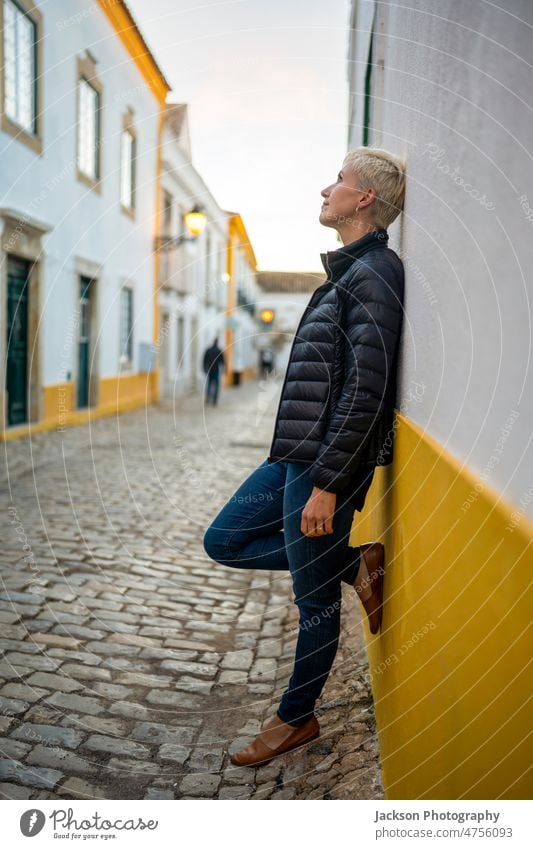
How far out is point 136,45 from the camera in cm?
1506

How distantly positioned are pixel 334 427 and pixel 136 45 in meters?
15.4

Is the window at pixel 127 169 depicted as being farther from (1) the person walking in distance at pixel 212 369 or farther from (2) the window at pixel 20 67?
(2) the window at pixel 20 67

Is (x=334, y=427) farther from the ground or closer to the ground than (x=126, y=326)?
closer to the ground

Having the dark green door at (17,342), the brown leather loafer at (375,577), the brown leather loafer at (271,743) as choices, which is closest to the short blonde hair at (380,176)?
the brown leather loafer at (375,577)

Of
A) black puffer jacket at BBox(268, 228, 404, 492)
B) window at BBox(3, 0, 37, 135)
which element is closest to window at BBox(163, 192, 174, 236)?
window at BBox(3, 0, 37, 135)

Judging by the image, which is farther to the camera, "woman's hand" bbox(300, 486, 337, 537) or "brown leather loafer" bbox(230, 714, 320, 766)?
"brown leather loafer" bbox(230, 714, 320, 766)

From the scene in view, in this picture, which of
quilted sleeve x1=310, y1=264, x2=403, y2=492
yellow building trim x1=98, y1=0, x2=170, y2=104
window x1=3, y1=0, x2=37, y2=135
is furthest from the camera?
yellow building trim x1=98, y1=0, x2=170, y2=104

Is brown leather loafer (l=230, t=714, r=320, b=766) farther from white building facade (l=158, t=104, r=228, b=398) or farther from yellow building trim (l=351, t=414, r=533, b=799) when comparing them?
white building facade (l=158, t=104, r=228, b=398)

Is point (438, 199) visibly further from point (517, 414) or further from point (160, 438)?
point (160, 438)

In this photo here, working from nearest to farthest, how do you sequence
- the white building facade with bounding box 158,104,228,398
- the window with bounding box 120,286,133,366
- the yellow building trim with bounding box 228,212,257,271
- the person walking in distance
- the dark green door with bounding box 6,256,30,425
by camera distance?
the dark green door with bounding box 6,256,30,425 → the window with bounding box 120,286,133,366 → the person walking in distance → the white building facade with bounding box 158,104,228,398 → the yellow building trim with bounding box 228,212,257,271

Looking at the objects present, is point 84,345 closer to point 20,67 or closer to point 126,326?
point 126,326

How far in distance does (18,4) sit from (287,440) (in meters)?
10.2

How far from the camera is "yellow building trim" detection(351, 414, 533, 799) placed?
1198 mm

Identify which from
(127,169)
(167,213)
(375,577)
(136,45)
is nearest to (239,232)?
(167,213)
